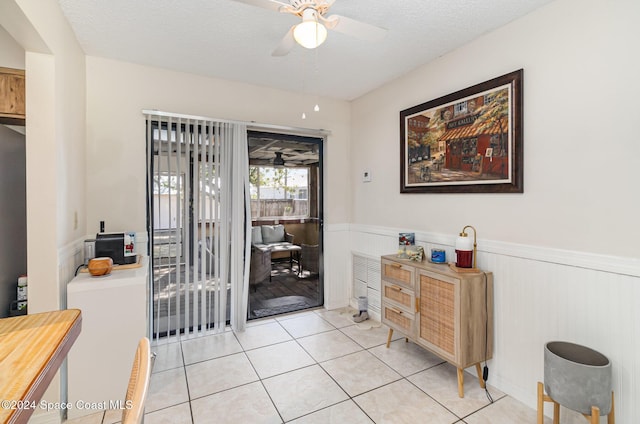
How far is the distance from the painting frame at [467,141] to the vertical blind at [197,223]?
1.67 m

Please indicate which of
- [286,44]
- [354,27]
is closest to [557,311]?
[354,27]

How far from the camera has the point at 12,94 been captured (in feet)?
5.83

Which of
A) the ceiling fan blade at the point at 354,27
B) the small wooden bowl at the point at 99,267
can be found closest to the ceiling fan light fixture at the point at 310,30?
the ceiling fan blade at the point at 354,27

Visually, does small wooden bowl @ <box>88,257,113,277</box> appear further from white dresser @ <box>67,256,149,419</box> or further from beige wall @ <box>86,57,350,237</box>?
beige wall @ <box>86,57,350,237</box>

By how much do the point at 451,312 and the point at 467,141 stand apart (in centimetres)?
130

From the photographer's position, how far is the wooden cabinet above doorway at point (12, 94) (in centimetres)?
176

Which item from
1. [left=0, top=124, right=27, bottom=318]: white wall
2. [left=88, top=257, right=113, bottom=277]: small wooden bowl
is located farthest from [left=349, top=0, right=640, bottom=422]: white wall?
[left=0, top=124, right=27, bottom=318]: white wall

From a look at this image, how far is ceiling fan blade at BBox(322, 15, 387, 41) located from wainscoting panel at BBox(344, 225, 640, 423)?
163cm

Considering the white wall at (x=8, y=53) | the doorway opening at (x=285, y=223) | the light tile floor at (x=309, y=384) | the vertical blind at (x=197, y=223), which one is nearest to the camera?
the light tile floor at (x=309, y=384)

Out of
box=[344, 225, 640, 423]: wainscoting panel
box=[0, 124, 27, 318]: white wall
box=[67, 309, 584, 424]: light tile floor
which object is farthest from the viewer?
box=[0, 124, 27, 318]: white wall

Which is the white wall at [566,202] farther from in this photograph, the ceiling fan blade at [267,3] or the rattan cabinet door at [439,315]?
the ceiling fan blade at [267,3]

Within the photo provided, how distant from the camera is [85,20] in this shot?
2.07 meters

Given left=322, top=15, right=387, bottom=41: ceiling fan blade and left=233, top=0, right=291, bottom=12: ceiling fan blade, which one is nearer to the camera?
left=233, top=0, right=291, bottom=12: ceiling fan blade

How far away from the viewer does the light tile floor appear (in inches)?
73.9
